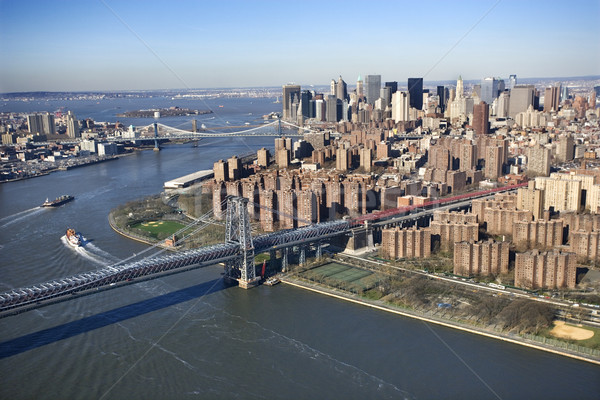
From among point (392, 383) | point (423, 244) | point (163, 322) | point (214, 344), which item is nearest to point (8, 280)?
point (163, 322)

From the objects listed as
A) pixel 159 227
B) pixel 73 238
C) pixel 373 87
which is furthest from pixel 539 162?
pixel 373 87

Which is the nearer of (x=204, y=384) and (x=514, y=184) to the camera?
(x=204, y=384)

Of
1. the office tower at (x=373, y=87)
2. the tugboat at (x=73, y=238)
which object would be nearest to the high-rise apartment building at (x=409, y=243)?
the tugboat at (x=73, y=238)

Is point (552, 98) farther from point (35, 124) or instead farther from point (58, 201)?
point (58, 201)

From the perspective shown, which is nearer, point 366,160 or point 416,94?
point 366,160

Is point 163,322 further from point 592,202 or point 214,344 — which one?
point 592,202
